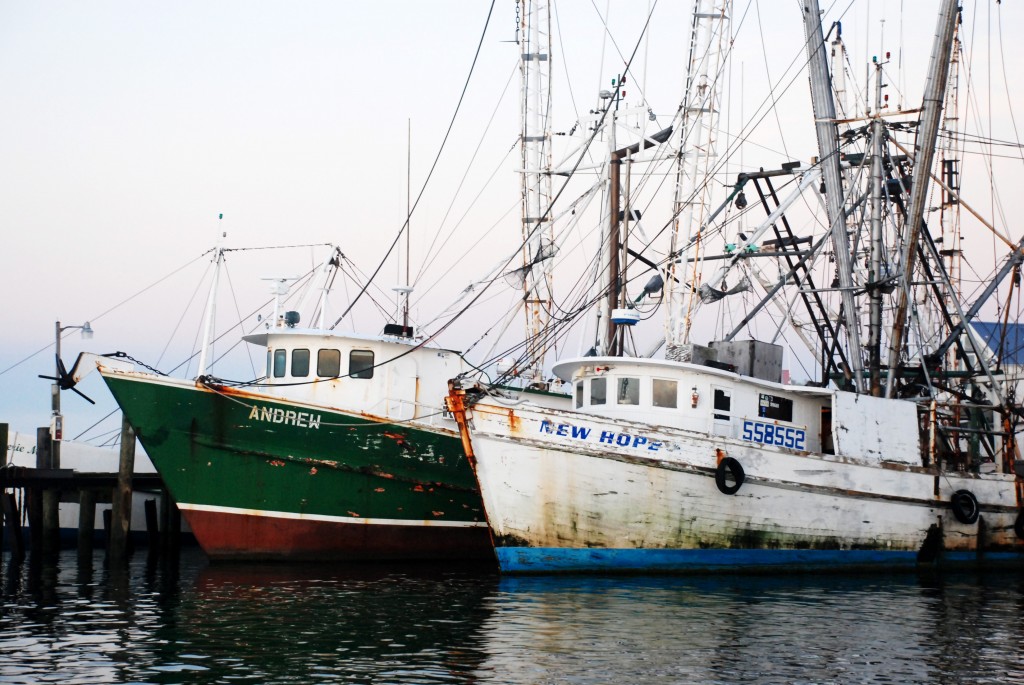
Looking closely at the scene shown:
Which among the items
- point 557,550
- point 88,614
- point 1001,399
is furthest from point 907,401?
point 88,614

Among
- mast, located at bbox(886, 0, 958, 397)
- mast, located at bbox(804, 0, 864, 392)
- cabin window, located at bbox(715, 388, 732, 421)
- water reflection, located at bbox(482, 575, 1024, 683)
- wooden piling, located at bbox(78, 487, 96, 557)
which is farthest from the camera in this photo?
wooden piling, located at bbox(78, 487, 96, 557)

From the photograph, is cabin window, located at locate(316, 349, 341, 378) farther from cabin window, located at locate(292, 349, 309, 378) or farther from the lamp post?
the lamp post

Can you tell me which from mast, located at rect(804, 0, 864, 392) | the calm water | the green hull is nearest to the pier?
the green hull

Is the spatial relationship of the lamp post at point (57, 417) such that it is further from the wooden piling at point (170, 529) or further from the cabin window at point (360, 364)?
the cabin window at point (360, 364)

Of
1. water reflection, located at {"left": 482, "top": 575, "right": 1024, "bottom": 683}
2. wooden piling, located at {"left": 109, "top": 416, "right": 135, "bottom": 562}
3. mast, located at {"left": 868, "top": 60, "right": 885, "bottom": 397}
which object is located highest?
mast, located at {"left": 868, "top": 60, "right": 885, "bottom": 397}

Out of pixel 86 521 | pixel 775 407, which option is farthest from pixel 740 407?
pixel 86 521

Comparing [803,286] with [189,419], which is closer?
[189,419]

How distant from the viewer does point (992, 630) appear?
625 inches

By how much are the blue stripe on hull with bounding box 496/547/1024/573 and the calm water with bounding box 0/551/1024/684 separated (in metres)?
0.31

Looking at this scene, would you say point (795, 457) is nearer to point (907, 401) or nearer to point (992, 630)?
point (907, 401)

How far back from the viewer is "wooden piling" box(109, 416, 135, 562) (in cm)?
2698

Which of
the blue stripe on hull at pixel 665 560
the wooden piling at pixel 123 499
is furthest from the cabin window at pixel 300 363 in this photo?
the blue stripe on hull at pixel 665 560

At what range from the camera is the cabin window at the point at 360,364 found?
2583 cm

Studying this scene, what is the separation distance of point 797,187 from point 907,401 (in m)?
6.62
